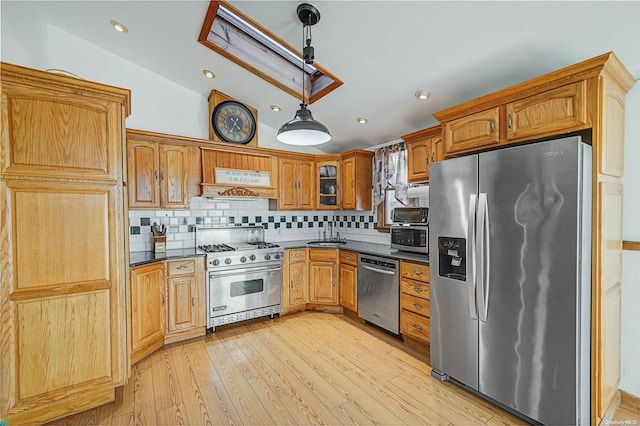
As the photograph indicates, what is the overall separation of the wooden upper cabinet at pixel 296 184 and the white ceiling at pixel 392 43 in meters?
0.85

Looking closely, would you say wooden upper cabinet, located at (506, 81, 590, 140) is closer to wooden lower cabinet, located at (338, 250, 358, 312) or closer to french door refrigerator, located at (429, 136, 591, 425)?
french door refrigerator, located at (429, 136, 591, 425)

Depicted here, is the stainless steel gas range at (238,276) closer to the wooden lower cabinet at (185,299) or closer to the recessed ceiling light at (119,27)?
the wooden lower cabinet at (185,299)

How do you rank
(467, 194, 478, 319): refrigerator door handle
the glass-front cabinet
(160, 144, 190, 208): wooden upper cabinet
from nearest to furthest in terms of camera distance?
(467, 194, 478, 319): refrigerator door handle, (160, 144, 190, 208): wooden upper cabinet, the glass-front cabinet

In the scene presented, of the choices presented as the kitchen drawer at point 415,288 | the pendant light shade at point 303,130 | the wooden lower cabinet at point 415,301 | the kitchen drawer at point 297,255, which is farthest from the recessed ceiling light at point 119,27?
the kitchen drawer at point 415,288

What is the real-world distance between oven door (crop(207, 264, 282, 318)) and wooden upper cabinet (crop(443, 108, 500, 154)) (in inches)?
95.0

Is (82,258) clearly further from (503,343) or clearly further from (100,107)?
(503,343)

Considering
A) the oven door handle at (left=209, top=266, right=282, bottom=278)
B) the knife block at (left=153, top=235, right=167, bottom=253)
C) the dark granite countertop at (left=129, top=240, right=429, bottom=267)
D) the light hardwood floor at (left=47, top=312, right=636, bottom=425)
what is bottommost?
the light hardwood floor at (left=47, top=312, right=636, bottom=425)

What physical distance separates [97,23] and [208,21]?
4.00 feet

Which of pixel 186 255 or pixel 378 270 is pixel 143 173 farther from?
pixel 378 270

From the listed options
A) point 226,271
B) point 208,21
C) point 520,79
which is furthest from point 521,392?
point 208,21

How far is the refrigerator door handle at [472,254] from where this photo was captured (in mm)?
Result: 2043

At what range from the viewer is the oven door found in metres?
3.19

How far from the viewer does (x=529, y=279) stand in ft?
5.86

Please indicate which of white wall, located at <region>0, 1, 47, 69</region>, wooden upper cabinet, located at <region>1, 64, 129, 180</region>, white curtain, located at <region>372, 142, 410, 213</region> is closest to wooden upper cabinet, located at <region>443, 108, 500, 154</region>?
white curtain, located at <region>372, 142, 410, 213</region>
